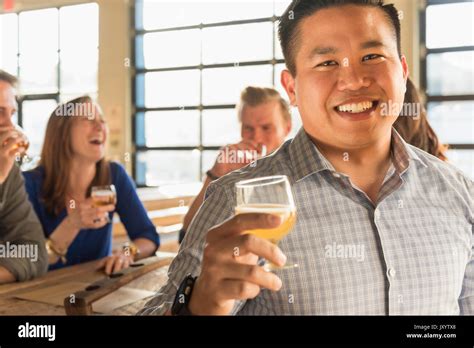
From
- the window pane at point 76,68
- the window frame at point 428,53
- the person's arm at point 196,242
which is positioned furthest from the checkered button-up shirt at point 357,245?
the window pane at point 76,68

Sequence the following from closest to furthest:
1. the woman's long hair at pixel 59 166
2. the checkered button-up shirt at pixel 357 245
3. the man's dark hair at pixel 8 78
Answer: the checkered button-up shirt at pixel 357 245, the man's dark hair at pixel 8 78, the woman's long hair at pixel 59 166

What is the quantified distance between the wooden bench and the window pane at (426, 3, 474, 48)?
71 cm

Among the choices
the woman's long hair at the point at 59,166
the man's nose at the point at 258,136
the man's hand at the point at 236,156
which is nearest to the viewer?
the man's hand at the point at 236,156

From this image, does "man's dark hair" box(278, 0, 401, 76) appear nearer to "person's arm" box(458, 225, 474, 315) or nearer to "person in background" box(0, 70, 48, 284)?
"person's arm" box(458, 225, 474, 315)

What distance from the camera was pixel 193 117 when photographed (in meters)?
1.16

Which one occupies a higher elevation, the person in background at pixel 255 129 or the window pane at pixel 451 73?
the window pane at pixel 451 73

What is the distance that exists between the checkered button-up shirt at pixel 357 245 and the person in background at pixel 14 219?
19.3 inches

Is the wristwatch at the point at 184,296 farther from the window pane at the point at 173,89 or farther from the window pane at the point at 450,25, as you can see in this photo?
the window pane at the point at 450,25

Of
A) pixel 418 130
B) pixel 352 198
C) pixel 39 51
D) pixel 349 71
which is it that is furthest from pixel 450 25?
pixel 39 51

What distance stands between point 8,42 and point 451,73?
935 millimetres

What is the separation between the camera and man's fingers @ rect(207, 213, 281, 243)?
0.61 m

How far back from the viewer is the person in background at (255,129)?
1.29 m

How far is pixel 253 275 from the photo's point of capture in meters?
0.64
